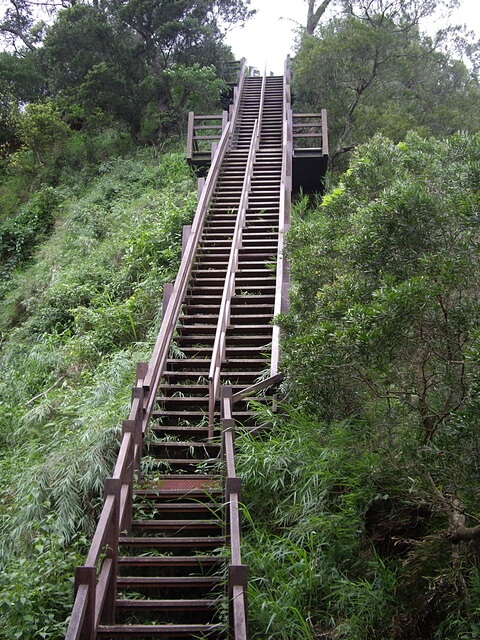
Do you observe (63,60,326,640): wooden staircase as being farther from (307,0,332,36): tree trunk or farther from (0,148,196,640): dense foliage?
(307,0,332,36): tree trunk

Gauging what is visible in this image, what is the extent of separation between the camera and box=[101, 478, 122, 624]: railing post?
4477mm

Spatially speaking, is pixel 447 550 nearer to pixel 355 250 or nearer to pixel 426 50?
pixel 355 250

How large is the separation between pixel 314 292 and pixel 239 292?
2.76 meters

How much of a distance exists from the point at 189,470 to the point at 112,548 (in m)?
1.67

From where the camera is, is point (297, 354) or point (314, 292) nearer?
point (297, 354)

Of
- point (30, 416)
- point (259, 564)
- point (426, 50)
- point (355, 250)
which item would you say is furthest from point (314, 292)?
point (426, 50)

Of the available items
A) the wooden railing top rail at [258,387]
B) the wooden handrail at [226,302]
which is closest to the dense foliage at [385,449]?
the wooden handrail at [226,302]

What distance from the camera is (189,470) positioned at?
623cm

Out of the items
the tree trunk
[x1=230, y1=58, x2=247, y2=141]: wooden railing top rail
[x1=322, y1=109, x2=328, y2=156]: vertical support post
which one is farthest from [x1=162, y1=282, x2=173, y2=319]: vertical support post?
the tree trunk

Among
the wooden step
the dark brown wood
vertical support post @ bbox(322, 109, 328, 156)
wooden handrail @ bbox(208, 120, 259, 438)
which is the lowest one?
Result: the wooden step

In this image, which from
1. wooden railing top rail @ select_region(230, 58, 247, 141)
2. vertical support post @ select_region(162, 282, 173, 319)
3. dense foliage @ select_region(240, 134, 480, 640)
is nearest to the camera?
dense foliage @ select_region(240, 134, 480, 640)

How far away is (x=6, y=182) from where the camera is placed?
1802cm

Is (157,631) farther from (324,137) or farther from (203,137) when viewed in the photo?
(203,137)

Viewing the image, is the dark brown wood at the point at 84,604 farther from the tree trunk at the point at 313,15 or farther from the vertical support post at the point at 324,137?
the tree trunk at the point at 313,15
